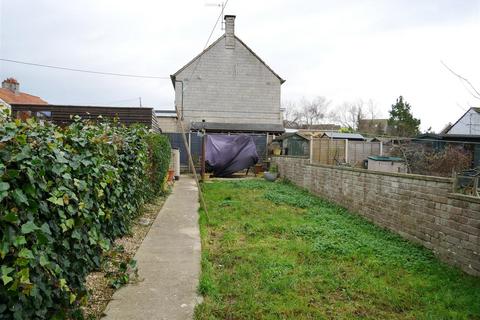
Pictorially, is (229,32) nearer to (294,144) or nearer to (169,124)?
(169,124)

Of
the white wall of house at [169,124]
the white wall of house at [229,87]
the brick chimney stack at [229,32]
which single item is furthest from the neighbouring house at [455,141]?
the white wall of house at [169,124]

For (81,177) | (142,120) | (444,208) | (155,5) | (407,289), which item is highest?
(155,5)

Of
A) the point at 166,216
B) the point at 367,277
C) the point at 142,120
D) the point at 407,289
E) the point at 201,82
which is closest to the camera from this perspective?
the point at 407,289

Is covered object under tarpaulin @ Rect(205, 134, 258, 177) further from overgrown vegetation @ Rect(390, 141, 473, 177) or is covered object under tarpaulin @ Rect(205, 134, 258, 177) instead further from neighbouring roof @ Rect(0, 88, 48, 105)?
neighbouring roof @ Rect(0, 88, 48, 105)

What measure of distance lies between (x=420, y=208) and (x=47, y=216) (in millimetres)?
5208

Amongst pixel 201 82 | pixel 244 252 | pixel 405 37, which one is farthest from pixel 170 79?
pixel 244 252

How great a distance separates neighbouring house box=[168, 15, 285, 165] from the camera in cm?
2300

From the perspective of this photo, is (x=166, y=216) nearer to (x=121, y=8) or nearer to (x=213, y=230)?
(x=213, y=230)

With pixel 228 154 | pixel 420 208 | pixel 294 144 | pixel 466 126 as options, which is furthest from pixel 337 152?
pixel 466 126

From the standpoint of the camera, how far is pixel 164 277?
13.1ft

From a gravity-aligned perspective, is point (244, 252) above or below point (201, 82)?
below

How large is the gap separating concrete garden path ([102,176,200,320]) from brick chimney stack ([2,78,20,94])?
27.5 m

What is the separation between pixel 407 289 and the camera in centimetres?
388

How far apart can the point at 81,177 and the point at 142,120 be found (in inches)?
459
